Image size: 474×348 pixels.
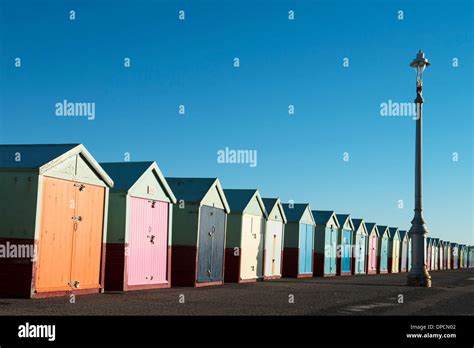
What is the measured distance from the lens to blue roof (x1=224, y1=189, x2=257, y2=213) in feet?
94.5

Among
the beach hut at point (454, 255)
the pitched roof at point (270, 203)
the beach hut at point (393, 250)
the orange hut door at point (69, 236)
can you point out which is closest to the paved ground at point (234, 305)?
the orange hut door at point (69, 236)

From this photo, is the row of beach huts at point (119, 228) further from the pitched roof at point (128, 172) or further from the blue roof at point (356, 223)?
the blue roof at point (356, 223)

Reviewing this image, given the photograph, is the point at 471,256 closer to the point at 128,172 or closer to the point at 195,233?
the point at 195,233

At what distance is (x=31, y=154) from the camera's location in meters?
16.8

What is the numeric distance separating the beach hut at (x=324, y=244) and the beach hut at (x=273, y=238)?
6.38m

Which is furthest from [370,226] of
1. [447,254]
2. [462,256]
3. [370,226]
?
[462,256]

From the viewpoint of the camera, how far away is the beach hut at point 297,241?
120 feet

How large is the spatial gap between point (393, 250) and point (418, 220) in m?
34.9

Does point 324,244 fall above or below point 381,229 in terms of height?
below

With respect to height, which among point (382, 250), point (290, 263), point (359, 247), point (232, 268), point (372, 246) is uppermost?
point (372, 246)

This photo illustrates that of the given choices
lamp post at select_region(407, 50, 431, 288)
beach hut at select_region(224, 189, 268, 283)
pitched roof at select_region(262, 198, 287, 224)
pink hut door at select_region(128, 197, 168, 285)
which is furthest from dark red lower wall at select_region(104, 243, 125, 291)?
pitched roof at select_region(262, 198, 287, 224)

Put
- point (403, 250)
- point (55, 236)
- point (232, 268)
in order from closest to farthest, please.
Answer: point (55, 236)
point (232, 268)
point (403, 250)

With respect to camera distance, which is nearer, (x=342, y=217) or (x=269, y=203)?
(x=269, y=203)
